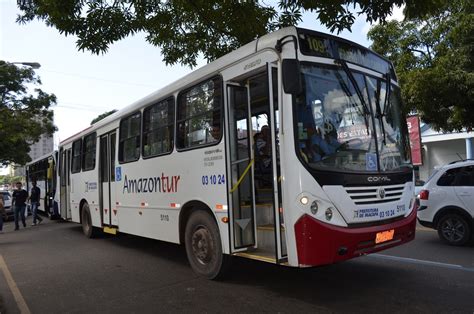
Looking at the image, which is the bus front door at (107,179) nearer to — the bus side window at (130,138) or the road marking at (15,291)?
the bus side window at (130,138)

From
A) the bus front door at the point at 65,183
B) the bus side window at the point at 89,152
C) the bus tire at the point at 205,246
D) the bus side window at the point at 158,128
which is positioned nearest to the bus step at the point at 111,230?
the bus side window at the point at 89,152

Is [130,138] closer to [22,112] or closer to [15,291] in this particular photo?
[15,291]

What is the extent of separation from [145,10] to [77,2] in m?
1.19

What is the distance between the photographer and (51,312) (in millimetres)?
5316

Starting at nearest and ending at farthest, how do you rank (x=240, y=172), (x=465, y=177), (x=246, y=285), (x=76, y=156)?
(x=240, y=172) → (x=246, y=285) → (x=465, y=177) → (x=76, y=156)

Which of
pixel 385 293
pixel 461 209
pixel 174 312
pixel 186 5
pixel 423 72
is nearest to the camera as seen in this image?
pixel 174 312

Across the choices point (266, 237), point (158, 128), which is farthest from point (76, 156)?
point (266, 237)

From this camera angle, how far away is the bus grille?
16.4 feet

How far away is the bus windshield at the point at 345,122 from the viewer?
4945mm

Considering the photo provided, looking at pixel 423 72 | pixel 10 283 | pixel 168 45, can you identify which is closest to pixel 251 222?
pixel 10 283

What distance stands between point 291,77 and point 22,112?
30276mm

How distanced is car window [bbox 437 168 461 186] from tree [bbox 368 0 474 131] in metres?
3.84

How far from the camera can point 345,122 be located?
5.22 meters

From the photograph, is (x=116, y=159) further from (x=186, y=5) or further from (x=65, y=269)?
(x=186, y=5)
